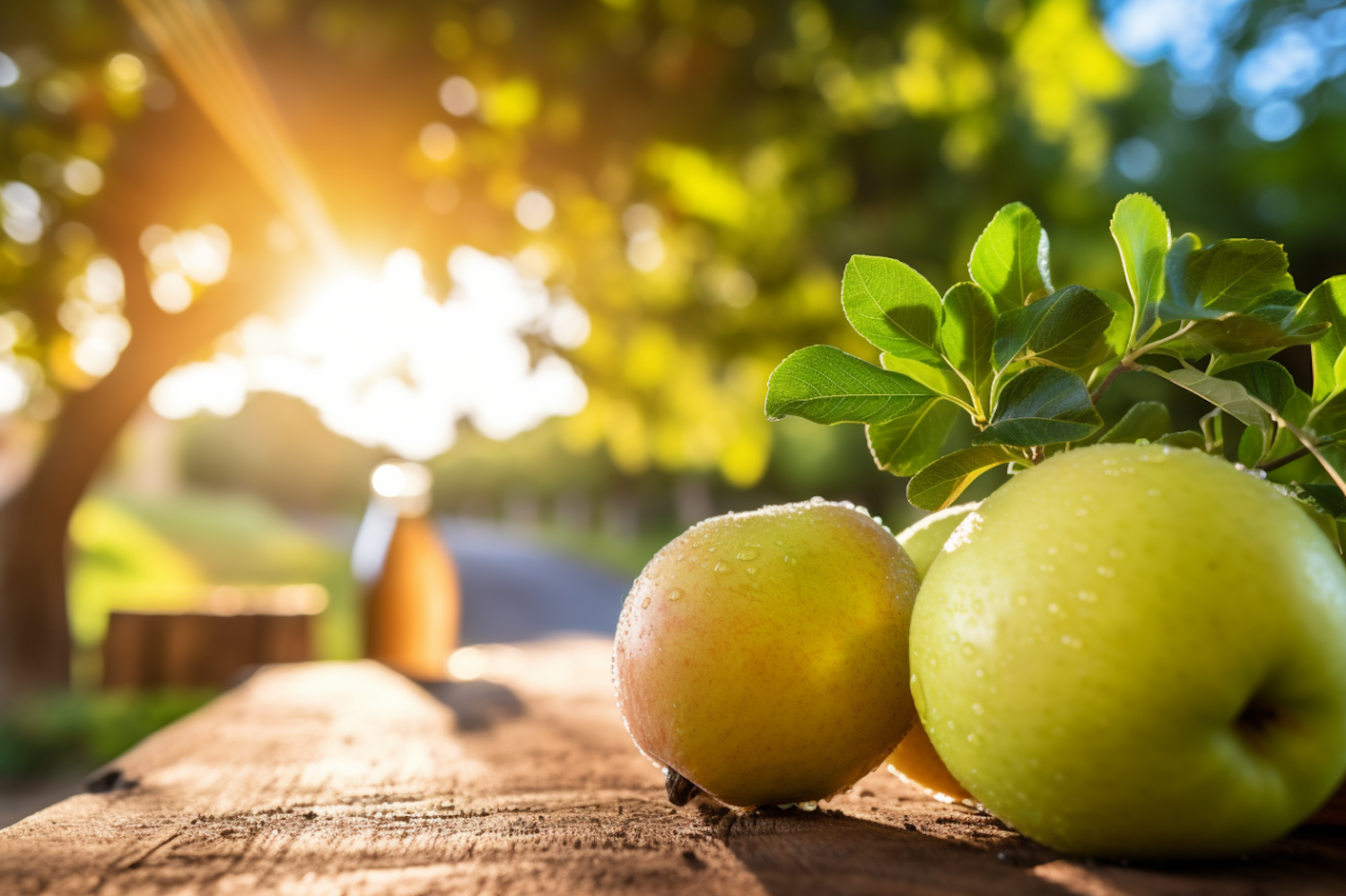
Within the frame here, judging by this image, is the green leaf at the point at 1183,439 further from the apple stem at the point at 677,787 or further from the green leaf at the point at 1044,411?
the apple stem at the point at 677,787

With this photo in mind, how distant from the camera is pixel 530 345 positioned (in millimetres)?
6910

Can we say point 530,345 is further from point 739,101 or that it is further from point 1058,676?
point 1058,676

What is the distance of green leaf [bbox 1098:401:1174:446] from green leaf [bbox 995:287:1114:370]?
63 mm

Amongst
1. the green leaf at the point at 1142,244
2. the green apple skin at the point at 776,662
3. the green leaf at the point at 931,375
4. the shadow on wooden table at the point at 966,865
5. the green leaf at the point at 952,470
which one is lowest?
the shadow on wooden table at the point at 966,865

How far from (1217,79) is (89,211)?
539 inches

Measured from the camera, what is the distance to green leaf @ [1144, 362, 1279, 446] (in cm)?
70

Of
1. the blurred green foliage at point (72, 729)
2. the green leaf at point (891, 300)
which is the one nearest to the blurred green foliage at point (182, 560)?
the blurred green foliage at point (72, 729)

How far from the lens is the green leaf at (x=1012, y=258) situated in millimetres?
816

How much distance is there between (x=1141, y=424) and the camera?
0.82 m

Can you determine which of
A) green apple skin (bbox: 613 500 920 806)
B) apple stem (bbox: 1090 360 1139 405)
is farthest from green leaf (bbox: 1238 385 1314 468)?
green apple skin (bbox: 613 500 920 806)

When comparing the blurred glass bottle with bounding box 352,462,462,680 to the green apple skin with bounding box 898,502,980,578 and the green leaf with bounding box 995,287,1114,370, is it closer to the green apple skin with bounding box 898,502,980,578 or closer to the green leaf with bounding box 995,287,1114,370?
the green apple skin with bounding box 898,502,980,578

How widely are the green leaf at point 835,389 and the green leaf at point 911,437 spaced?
50 millimetres

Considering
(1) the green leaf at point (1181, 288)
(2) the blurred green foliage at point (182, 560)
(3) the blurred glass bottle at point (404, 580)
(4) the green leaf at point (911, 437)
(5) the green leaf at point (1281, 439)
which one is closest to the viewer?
(1) the green leaf at point (1181, 288)

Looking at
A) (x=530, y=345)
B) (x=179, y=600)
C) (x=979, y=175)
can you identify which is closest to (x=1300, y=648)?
(x=979, y=175)
